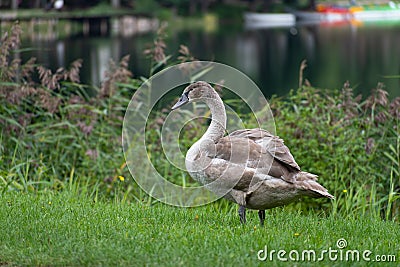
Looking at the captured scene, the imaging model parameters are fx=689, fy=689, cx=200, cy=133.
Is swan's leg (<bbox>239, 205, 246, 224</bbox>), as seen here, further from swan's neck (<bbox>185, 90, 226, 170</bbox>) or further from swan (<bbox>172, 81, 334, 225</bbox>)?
swan's neck (<bbox>185, 90, 226, 170</bbox>)

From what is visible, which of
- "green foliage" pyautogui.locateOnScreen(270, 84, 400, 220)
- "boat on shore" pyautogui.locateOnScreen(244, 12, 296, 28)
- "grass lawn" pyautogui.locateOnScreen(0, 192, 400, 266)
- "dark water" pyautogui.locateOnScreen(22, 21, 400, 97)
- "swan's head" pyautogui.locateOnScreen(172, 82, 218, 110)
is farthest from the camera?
"boat on shore" pyautogui.locateOnScreen(244, 12, 296, 28)

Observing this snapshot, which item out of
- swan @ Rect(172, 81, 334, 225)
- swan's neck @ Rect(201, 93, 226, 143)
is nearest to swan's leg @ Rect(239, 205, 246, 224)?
swan @ Rect(172, 81, 334, 225)

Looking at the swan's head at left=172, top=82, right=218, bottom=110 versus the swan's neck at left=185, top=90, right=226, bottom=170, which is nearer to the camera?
the swan's neck at left=185, top=90, right=226, bottom=170

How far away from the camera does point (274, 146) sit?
589 centimetres

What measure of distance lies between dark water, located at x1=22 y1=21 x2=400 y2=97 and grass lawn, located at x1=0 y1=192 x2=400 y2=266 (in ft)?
44.2

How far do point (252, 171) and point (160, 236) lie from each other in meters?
0.98

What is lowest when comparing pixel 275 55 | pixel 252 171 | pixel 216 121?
pixel 275 55

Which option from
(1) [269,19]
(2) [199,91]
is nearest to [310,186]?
(2) [199,91]

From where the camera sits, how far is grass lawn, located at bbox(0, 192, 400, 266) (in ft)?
15.6

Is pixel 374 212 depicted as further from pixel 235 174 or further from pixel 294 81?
pixel 294 81

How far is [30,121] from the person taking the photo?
9719mm

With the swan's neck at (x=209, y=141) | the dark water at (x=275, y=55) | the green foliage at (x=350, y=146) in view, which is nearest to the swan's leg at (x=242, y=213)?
the swan's neck at (x=209, y=141)

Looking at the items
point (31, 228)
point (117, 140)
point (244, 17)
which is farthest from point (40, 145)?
point (244, 17)

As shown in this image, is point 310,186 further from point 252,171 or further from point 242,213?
point 242,213
